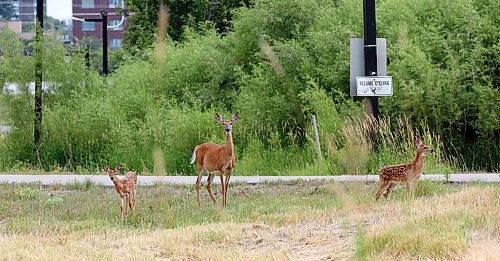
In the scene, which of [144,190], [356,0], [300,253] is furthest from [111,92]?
[300,253]

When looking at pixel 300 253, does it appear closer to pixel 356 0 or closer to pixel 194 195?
pixel 194 195

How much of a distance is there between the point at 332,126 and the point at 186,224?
916 centimetres

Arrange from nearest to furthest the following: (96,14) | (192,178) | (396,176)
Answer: (396,176)
(192,178)
(96,14)

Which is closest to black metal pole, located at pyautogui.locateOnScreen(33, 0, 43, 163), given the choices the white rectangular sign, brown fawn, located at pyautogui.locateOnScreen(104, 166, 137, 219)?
the white rectangular sign

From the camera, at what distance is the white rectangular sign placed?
18625 mm

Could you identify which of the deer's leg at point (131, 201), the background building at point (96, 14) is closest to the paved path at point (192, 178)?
the deer's leg at point (131, 201)

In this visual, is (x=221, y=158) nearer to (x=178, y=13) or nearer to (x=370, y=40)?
(x=370, y=40)

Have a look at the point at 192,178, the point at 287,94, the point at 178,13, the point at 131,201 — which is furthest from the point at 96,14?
the point at 131,201

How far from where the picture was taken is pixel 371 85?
1864cm

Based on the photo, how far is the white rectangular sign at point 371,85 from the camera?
1862 cm

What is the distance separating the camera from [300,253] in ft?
33.6

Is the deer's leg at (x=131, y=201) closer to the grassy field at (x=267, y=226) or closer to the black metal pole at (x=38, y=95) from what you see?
the grassy field at (x=267, y=226)

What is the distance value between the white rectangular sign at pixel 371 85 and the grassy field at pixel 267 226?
3.20m

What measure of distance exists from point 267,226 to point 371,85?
7422mm
